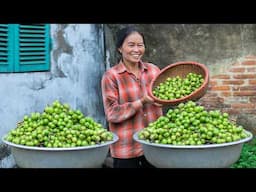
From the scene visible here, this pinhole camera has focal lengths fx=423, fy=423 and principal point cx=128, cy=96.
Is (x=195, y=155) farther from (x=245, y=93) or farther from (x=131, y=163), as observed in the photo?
(x=245, y=93)

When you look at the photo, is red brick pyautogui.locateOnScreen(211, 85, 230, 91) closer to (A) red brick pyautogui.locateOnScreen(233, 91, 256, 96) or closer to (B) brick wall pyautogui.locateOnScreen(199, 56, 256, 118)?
(B) brick wall pyautogui.locateOnScreen(199, 56, 256, 118)

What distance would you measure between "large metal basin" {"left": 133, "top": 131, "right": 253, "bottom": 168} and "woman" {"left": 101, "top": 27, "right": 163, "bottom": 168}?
78cm

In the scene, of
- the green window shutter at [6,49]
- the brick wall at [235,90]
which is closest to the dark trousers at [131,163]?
the green window shutter at [6,49]

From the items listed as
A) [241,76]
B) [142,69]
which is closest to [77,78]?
[142,69]

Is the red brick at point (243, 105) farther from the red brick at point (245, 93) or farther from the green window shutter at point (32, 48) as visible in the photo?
the green window shutter at point (32, 48)

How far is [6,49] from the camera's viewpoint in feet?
12.1

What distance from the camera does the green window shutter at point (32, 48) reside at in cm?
378

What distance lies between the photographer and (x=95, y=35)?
183 inches

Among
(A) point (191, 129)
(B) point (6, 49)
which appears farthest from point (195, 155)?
(B) point (6, 49)

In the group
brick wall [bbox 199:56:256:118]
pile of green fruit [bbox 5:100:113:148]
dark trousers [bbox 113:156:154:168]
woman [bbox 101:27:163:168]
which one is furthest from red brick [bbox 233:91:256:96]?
pile of green fruit [bbox 5:100:113:148]

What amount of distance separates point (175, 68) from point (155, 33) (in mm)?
1782

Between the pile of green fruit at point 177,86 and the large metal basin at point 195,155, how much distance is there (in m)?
0.59

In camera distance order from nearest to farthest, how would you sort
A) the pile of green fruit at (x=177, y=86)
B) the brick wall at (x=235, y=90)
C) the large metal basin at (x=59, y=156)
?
the large metal basin at (x=59, y=156) → the pile of green fruit at (x=177, y=86) → the brick wall at (x=235, y=90)
